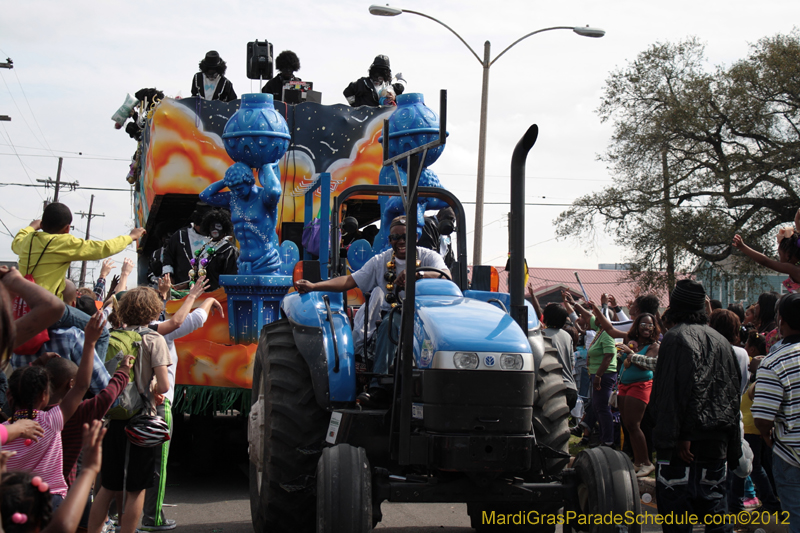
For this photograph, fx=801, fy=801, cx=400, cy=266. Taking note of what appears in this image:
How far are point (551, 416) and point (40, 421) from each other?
101 inches

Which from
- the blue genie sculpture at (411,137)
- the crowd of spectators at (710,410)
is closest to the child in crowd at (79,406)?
the crowd of spectators at (710,410)

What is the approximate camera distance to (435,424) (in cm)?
387

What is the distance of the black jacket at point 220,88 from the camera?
12.9 metres

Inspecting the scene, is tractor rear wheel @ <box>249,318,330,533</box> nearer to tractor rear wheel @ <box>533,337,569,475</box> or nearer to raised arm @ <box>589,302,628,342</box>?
tractor rear wheel @ <box>533,337,569,475</box>

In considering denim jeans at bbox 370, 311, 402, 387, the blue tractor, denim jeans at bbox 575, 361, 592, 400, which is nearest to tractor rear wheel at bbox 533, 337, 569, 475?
the blue tractor

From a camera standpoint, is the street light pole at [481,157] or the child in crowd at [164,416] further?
the street light pole at [481,157]

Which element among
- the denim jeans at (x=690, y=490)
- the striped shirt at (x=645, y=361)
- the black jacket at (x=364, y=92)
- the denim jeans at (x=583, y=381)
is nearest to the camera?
the denim jeans at (x=690, y=490)

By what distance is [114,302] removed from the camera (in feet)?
18.3

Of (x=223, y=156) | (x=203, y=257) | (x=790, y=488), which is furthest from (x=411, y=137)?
(x=790, y=488)

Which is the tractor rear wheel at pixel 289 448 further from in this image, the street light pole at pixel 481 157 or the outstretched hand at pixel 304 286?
the street light pole at pixel 481 157

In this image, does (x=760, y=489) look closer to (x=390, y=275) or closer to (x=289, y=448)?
(x=390, y=275)

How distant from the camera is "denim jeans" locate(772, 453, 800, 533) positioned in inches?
156

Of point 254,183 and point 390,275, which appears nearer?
point 390,275

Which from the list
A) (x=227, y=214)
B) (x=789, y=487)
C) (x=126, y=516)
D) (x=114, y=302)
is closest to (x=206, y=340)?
(x=114, y=302)
